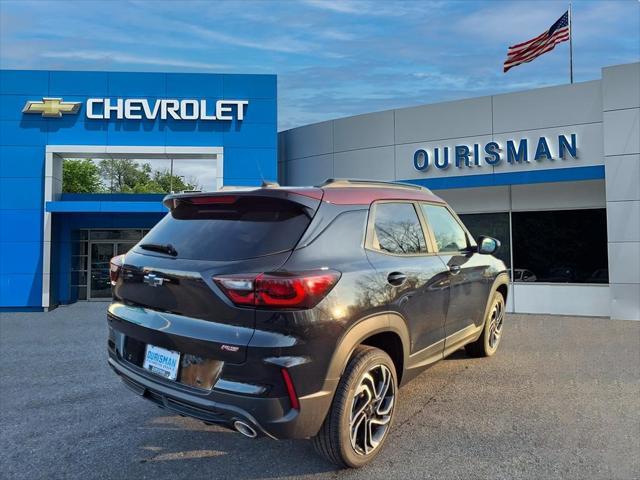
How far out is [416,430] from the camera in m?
3.81

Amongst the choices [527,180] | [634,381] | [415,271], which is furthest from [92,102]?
[634,381]

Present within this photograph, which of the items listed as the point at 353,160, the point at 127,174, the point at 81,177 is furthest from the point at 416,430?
the point at 81,177

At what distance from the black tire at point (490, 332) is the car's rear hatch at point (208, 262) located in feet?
10.8

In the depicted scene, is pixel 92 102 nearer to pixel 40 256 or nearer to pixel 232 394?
pixel 40 256

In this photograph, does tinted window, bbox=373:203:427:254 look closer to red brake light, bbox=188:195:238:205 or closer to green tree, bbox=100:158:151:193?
red brake light, bbox=188:195:238:205

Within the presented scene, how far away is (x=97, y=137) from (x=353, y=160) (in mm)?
7405

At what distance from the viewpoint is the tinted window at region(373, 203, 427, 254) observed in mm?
3490

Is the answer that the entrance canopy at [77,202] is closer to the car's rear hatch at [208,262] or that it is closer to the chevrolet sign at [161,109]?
the chevrolet sign at [161,109]

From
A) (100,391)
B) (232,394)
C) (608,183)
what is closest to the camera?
(232,394)

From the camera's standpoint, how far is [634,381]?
5.20 meters

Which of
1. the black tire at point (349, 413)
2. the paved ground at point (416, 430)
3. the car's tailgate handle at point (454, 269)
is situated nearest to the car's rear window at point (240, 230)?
the black tire at point (349, 413)

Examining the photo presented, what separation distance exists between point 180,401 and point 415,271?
1.88 m

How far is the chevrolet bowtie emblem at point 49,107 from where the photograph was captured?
13.5 m

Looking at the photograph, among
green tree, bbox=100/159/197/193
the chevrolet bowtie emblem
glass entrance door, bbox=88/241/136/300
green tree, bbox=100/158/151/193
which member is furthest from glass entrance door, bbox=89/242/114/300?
green tree, bbox=100/158/151/193
